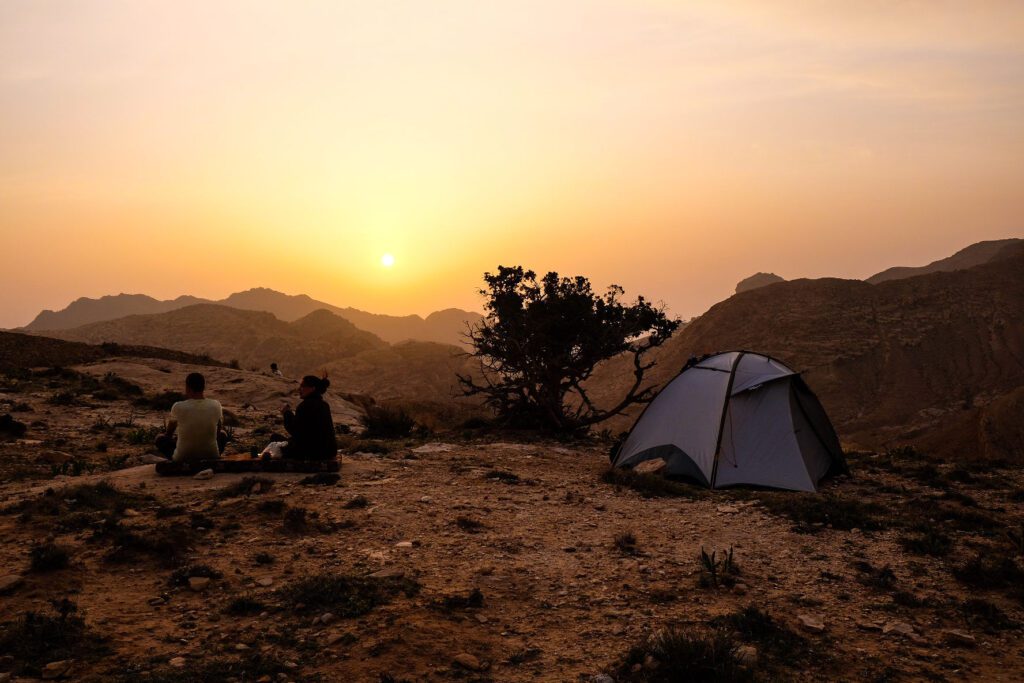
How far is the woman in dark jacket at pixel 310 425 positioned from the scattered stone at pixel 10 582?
4.36m

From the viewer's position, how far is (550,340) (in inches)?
671

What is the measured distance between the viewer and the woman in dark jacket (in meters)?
9.84

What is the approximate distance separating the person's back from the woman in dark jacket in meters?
1.03

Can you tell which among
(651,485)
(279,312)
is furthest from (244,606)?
(279,312)

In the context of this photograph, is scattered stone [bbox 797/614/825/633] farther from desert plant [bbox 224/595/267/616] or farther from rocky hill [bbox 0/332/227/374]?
rocky hill [bbox 0/332/227/374]

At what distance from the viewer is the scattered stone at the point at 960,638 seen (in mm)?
5125

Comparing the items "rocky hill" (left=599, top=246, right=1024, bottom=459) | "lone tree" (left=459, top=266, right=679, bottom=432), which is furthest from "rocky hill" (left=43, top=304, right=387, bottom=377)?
"lone tree" (left=459, top=266, right=679, bottom=432)

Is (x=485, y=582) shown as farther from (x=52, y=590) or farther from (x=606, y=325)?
(x=606, y=325)

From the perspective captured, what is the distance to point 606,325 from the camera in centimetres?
1723

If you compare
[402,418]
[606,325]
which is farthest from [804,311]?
[402,418]

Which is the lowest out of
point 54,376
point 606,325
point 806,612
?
point 806,612

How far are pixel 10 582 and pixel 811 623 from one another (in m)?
6.90

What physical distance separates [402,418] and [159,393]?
8.25 m

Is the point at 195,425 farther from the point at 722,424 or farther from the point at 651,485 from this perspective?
the point at 722,424
